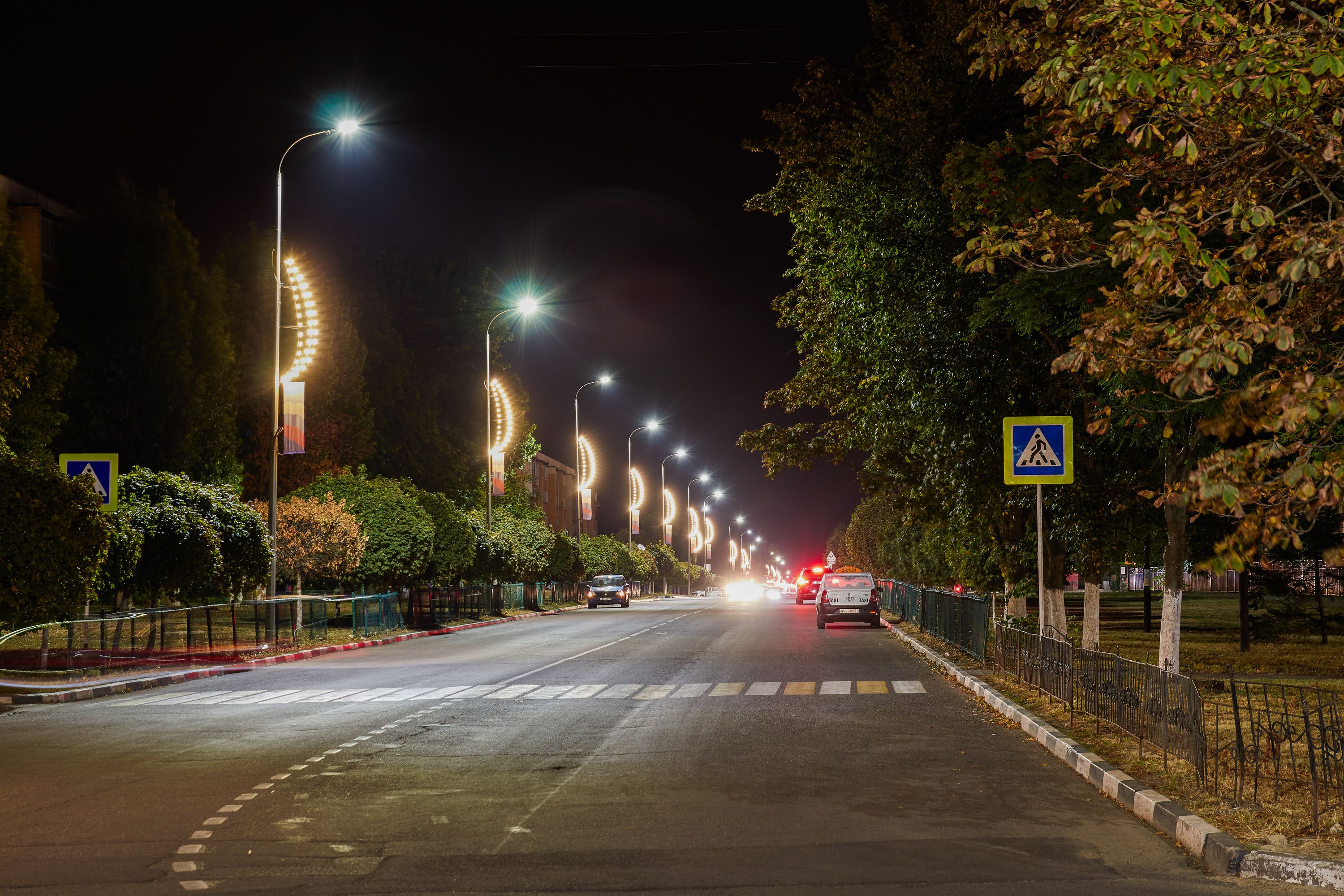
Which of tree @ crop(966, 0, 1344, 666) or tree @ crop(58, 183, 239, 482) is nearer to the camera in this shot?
tree @ crop(966, 0, 1344, 666)

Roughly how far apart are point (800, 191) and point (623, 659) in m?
10.8

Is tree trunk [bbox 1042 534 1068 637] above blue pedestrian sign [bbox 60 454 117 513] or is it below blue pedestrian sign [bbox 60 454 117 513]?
below

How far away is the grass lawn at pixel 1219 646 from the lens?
22.5 meters

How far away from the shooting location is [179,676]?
22.8m

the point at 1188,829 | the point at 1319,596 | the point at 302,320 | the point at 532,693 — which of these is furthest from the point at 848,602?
the point at 1188,829

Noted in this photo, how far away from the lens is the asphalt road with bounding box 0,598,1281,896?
7402 mm

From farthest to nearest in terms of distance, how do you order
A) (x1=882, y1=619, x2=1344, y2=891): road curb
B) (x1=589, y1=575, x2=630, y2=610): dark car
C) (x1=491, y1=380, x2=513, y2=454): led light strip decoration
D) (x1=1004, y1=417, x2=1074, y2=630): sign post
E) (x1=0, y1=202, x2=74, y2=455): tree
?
(x1=589, y1=575, x2=630, y2=610): dark car < (x1=491, y1=380, x2=513, y2=454): led light strip decoration < (x1=0, y1=202, x2=74, y2=455): tree < (x1=1004, y1=417, x2=1074, y2=630): sign post < (x1=882, y1=619, x2=1344, y2=891): road curb

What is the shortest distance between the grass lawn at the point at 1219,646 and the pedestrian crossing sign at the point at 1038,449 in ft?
19.9

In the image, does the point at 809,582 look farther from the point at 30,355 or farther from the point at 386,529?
the point at 30,355

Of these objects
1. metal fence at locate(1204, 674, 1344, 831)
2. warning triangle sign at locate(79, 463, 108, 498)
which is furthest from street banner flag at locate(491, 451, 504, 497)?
metal fence at locate(1204, 674, 1344, 831)

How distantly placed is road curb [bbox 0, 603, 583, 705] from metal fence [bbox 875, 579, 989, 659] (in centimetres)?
1357

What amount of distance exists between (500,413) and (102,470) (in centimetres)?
4537

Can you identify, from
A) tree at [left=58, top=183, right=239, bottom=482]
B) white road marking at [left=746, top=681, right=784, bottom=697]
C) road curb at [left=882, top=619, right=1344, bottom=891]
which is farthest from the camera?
tree at [left=58, top=183, right=239, bottom=482]

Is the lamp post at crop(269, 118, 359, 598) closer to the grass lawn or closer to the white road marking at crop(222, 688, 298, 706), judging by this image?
the white road marking at crop(222, 688, 298, 706)
